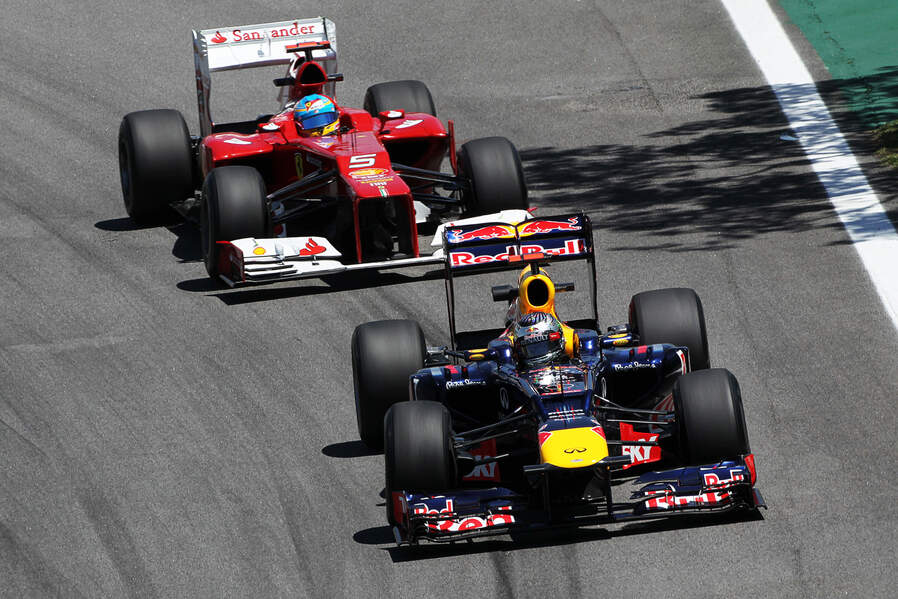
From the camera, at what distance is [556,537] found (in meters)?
10.3

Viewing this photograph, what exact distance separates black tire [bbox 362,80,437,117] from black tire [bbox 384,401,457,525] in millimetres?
9144

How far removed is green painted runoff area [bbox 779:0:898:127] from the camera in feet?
67.9

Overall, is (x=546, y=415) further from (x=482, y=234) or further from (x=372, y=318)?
(x=372, y=318)

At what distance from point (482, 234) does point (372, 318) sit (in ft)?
9.99

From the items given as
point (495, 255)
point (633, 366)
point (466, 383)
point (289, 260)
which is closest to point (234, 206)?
point (289, 260)

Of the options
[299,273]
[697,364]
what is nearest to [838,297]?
[697,364]

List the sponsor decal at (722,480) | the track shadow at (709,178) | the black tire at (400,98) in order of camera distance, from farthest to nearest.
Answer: the black tire at (400,98), the track shadow at (709,178), the sponsor decal at (722,480)

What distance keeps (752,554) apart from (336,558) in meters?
2.63

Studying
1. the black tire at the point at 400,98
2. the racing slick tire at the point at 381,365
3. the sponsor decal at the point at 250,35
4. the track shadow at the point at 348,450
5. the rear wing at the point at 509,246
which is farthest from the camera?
the black tire at the point at 400,98

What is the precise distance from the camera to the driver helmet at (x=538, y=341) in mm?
11070

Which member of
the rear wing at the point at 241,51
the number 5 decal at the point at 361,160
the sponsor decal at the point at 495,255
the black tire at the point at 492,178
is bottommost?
the black tire at the point at 492,178

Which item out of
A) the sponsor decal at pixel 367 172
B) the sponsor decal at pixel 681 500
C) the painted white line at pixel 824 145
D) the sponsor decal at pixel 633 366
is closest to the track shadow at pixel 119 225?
the sponsor decal at pixel 367 172

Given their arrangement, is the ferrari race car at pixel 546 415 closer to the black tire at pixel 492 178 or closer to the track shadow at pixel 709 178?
the black tire at pixel 492 178

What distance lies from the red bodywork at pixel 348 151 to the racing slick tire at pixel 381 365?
4.02 m
